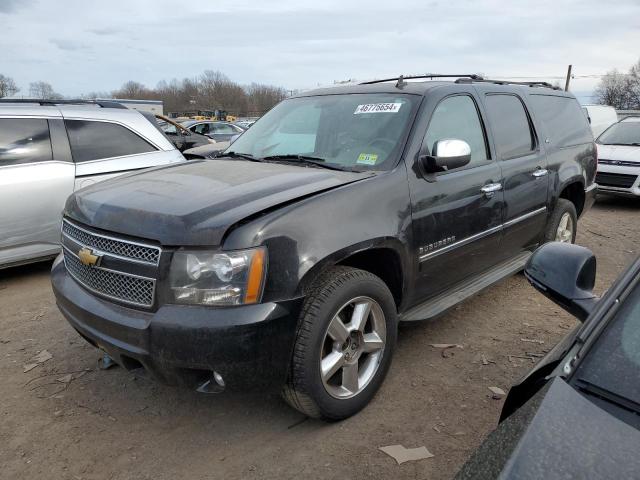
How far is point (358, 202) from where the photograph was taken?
8.84 feet

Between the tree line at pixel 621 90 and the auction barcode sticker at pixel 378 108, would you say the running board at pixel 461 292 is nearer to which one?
the auction barcode sticker at pixel 378 108

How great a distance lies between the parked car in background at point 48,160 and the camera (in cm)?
477

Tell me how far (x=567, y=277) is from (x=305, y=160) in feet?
6.29

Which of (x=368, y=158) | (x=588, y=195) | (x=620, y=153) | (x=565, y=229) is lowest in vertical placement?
(x=565, y=229)

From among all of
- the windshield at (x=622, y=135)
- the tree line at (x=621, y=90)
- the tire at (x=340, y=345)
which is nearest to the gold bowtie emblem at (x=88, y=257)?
the tire at (x=340, y=345)

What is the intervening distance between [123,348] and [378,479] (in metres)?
1.35

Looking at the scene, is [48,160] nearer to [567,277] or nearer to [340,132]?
[340,132]

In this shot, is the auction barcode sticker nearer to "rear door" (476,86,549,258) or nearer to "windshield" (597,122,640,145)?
"rear door" (476,86,549,258)

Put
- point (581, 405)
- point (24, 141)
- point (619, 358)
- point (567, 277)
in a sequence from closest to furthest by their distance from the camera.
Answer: point (581, 405) → point (619, 358) → point (567, 277) → point (24, 141)

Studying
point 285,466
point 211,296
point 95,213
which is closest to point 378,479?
point 285,466

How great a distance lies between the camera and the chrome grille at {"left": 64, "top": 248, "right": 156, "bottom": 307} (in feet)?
7.79

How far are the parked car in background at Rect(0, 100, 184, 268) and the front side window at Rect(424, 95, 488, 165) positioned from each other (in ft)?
11.4

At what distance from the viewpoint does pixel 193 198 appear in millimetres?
2541

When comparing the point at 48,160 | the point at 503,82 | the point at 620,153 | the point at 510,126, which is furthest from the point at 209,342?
the point at 620,153
